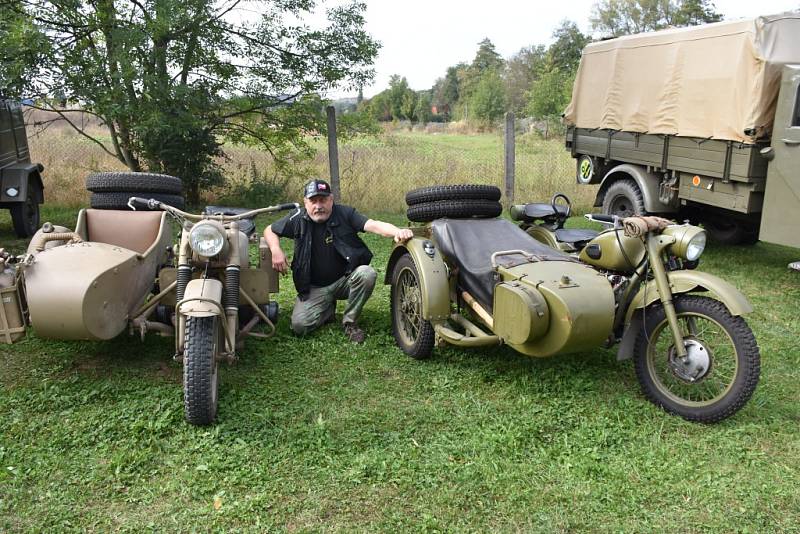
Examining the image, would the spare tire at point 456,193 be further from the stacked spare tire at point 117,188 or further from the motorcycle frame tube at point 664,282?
the stacked spare tire at point 117,188

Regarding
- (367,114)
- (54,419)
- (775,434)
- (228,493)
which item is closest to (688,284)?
(775,434)

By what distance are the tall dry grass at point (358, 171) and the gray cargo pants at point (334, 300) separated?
19.1 ft

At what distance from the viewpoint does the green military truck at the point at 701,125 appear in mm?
5984

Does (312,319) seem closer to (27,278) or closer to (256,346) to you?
(256,346)

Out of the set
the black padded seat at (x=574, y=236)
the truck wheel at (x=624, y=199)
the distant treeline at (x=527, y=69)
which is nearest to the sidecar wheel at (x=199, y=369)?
the black padded seat at (x=574, y=236)

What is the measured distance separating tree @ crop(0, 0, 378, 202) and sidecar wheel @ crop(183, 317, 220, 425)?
5604 mm

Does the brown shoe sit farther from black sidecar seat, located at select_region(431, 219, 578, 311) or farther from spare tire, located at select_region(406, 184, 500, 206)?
spare tire, located at select_region(406, 184, 500, 206)

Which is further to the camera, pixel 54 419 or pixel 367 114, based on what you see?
pixel 367 114

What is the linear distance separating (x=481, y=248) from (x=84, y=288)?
2372 millimetres

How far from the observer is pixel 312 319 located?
4887 millimetres

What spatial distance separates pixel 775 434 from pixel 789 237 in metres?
3.11

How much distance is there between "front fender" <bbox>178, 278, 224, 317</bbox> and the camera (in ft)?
11.2

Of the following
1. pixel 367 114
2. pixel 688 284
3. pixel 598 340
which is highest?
pixel 367 114

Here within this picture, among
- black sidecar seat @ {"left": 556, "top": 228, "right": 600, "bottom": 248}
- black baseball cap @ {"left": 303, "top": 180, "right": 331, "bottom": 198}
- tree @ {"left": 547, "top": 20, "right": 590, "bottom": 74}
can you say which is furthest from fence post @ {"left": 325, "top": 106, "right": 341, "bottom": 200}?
tree @ {"left": 547, "top": 20, "right": 590, "bottom": 74}
